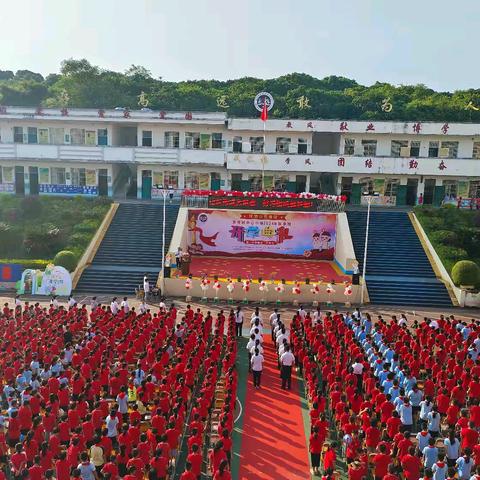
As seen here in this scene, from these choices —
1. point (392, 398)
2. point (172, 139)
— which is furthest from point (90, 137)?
point (392, 398)

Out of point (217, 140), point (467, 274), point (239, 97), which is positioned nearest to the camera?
point (467, 274)

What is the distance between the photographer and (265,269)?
88.0 feet

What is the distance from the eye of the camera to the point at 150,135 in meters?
34.1

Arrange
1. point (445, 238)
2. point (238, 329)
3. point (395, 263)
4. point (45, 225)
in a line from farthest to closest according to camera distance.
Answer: point (45, 225) → point (445, 238) → point (395, 263) → point (238, 329)

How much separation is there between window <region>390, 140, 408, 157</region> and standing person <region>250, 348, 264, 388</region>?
23.3 meters

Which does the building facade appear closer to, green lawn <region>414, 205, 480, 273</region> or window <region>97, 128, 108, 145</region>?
window <region>97, 128, 108, 145</region>

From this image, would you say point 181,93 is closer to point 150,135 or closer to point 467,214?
point 150,135

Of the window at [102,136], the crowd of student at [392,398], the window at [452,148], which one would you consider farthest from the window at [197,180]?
the crowd of student at [392,398]

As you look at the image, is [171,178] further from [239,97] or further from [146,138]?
[239,97]

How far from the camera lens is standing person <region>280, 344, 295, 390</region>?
13.5 meters

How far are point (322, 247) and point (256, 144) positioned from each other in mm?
8639

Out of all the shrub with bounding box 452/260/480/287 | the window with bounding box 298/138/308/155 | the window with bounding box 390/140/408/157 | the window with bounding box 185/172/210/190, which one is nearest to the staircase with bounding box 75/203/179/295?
the window with bounding box 185/172/210/190

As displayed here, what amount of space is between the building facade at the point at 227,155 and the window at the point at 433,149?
0.06 meters

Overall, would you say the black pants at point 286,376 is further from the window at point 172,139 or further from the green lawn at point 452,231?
the window at point 172,139
